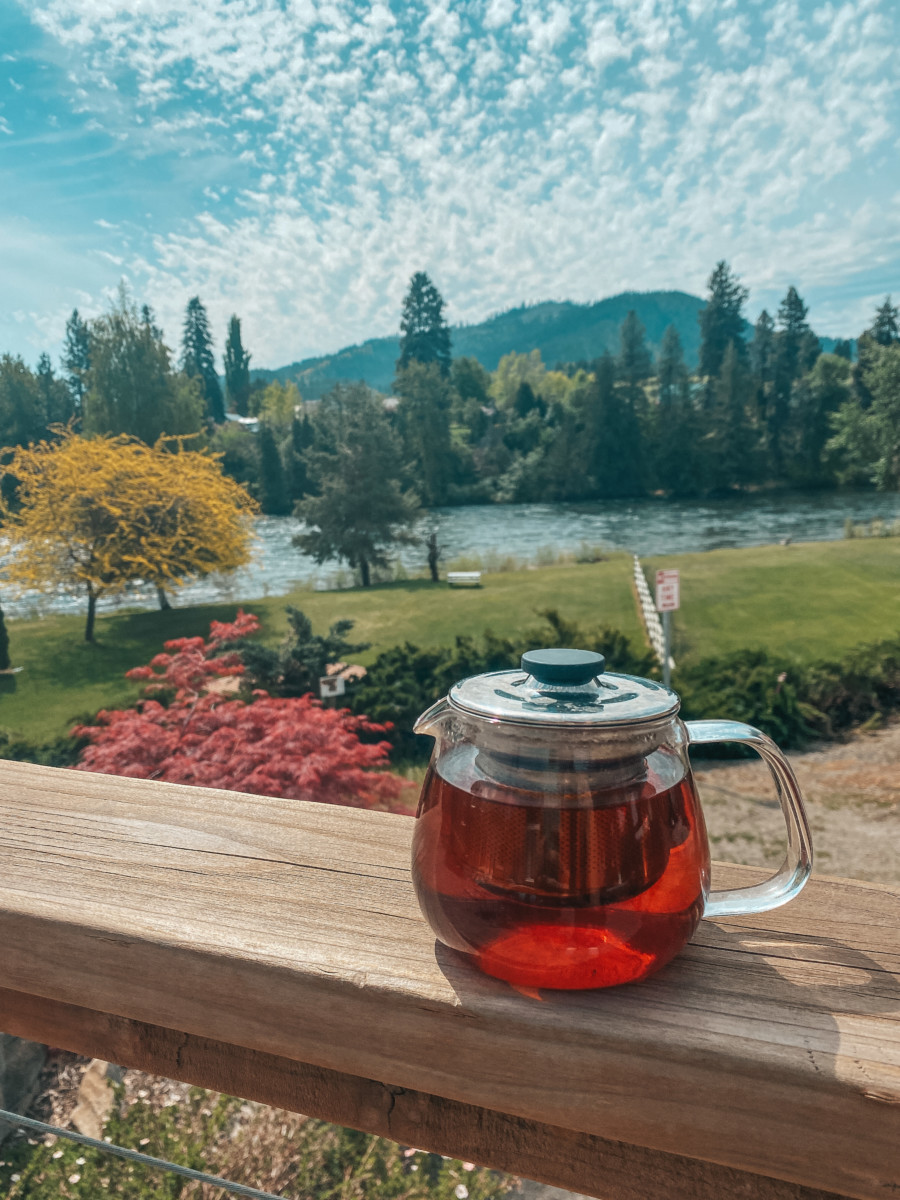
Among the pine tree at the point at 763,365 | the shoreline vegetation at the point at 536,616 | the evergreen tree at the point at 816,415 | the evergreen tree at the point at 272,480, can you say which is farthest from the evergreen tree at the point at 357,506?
the evergreen tree at the point at 816,415

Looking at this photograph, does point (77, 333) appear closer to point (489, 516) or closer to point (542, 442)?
point (489, 516)

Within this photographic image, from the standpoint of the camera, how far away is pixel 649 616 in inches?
268

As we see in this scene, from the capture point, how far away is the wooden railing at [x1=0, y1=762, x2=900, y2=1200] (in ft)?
0.91

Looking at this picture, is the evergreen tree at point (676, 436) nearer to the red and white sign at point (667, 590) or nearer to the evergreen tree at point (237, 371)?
the red and white sign at point (667, 590)

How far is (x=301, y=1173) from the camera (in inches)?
49.3

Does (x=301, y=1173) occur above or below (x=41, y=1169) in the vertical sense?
below

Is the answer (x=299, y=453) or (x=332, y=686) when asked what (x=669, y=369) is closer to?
(x=299, y=453)

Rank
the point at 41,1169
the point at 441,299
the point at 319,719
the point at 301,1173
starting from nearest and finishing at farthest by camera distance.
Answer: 1. the point at 41,1169
2. the point at 301,1173
3. the point at 319,719
4. the point at 441,299

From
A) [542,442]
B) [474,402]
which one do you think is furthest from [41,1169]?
[474,402]

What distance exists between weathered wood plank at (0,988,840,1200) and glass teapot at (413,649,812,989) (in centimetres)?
7

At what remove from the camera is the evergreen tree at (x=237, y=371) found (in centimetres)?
1479

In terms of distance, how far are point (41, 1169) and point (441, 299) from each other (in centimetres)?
1527

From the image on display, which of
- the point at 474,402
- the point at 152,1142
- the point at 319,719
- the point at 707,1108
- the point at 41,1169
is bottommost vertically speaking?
the point at 152,1142

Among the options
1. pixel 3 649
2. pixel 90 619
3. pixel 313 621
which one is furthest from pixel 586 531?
pixel 3 649
